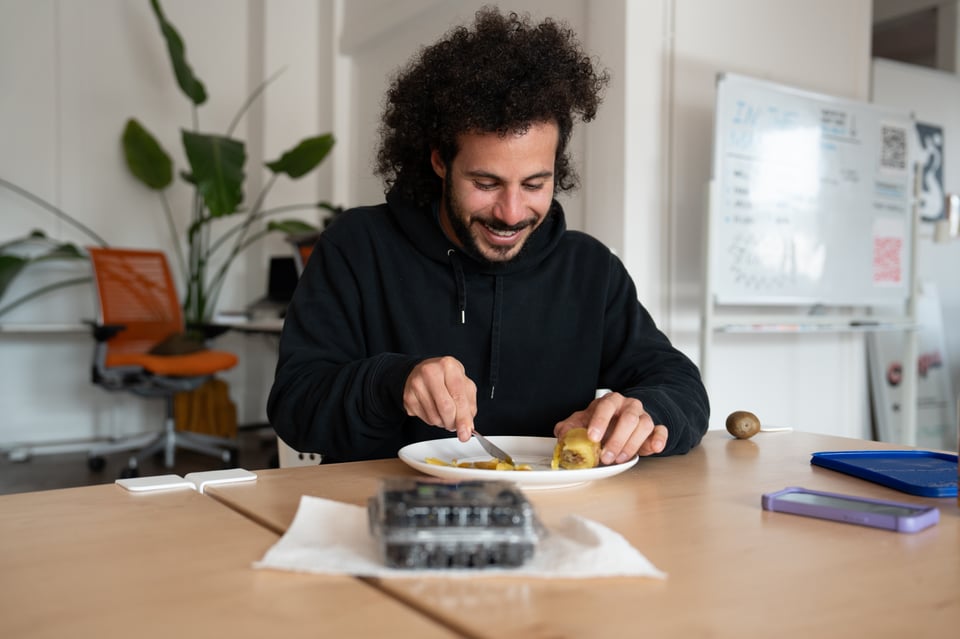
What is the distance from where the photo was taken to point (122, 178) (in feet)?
16.0

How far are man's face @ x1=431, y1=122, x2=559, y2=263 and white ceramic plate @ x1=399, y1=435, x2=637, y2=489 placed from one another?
390 millimetres

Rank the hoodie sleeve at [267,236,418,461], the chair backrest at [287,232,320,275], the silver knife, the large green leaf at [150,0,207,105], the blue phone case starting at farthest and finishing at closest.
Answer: the large green leaf at [150,0,207,105] → the chair backrest at [287,232,320,275] → the hoodie sleeve at [267,236,418,461] → the silver knife → the blue phone case

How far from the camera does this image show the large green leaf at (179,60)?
4.34 meters

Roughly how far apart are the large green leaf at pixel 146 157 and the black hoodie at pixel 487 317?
→ 3.54 meters

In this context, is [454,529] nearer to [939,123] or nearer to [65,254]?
[65,254]

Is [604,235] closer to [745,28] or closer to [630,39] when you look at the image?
[630,39]

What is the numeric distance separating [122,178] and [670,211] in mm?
3402

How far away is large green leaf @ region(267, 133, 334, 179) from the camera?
456 centimetres

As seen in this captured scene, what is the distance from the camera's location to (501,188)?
1327mm

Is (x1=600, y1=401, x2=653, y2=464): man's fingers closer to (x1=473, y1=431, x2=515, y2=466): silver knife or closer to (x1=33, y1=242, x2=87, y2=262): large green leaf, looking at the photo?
(x1=473, y1=431, x2=515, y2=466): silver knife

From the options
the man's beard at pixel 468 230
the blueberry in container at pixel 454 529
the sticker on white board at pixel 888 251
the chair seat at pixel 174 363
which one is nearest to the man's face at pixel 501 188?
the man's beard at pixel 468 230

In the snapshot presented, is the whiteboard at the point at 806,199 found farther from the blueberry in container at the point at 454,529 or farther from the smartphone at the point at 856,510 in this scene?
the blueberry in container at the point at 454,529

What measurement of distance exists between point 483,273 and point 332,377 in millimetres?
371

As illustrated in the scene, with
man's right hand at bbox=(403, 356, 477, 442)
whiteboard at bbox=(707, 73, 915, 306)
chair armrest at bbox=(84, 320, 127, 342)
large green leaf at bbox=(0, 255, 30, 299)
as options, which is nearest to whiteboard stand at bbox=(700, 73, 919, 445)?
whiteboard at bbox=(707, 73, 915, 306)
